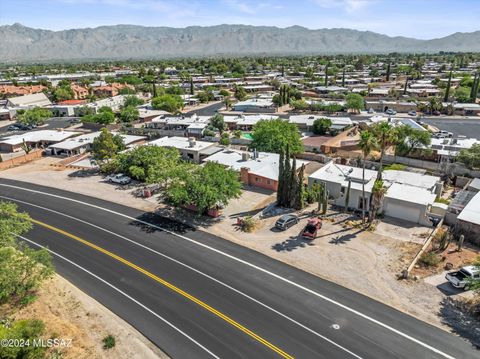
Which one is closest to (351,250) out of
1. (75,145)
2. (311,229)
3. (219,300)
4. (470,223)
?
(311,229)

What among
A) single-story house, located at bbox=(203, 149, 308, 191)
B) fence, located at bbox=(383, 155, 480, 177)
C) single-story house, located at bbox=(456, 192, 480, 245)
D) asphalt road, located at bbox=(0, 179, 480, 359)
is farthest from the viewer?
fence, located at bbox=(383, 155, 480, 177)

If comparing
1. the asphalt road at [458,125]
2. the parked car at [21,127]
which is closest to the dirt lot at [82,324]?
the parked car at [21,127]

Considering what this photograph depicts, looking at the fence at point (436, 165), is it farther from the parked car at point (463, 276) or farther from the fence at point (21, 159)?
the fence at point (21, 159)

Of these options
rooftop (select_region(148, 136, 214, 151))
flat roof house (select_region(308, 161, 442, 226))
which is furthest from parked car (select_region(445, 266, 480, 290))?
rooftop (select_region(148, 136, 214, 151))

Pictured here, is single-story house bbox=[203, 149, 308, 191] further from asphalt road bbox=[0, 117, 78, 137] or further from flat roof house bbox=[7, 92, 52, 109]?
flat roof house bbox=[7, 92, 52, 109]

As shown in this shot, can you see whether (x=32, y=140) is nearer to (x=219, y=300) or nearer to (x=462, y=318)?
(x=219, y=300)
